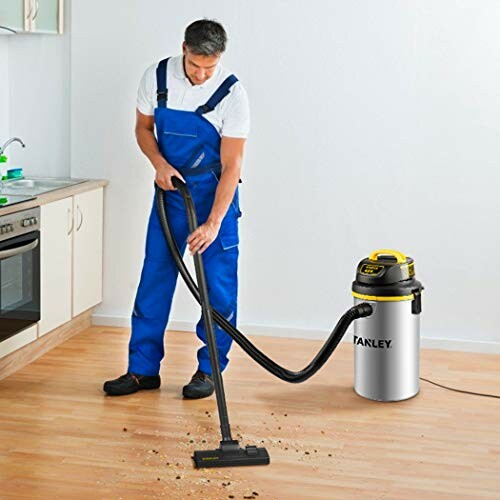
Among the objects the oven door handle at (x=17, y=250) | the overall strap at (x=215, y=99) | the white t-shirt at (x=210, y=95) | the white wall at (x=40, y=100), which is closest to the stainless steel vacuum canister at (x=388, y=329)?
the white t-shirt at (x=210, y=95)

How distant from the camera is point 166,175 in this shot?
12.7 ft

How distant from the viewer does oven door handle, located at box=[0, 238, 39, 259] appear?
403 cm

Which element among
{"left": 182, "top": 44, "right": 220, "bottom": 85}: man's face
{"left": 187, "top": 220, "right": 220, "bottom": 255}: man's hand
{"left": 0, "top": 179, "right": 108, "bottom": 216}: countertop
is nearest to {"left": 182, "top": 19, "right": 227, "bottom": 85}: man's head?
{"left": 182, "top": 44, "right": 220, "bottom": 85}: man's face

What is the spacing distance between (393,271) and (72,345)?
1.64 m

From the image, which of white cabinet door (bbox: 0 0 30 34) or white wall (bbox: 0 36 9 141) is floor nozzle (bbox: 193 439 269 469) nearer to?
white cabinet door (bbox: 0 0 30 34)

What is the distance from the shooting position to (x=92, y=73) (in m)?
5.08

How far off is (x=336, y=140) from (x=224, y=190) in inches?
47.7

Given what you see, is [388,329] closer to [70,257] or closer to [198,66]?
[198,66]

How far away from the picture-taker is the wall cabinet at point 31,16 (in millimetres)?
4648

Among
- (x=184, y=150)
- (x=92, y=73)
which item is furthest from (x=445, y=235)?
(x=92, y=73)

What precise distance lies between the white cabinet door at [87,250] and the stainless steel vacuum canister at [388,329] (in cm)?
143

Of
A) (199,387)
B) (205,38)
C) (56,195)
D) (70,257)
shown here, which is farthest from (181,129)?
(70,257)

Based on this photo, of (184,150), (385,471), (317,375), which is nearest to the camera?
(385,471)

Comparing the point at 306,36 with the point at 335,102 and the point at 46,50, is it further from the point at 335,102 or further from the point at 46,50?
the point at 46,50
